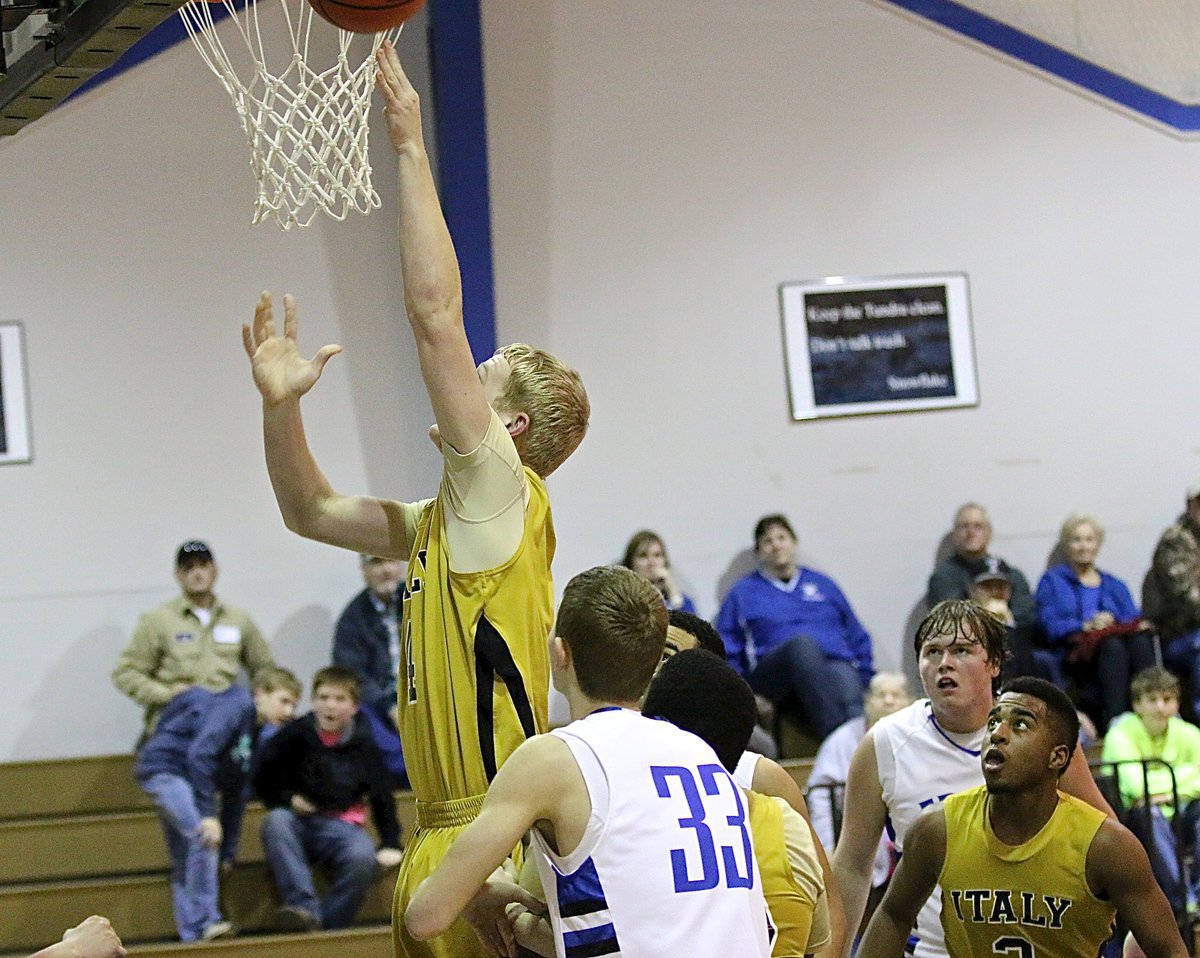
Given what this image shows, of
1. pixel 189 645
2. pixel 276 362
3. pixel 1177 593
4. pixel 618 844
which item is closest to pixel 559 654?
pixel 618 844

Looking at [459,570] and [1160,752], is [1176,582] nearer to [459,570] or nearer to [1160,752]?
[1160,752]

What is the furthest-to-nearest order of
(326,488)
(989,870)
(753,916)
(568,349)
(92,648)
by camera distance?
1. (568,349)
2. (92,648)
3. (989,870)
4. (326,488)
5. (753,916)

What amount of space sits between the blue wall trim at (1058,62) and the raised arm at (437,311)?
8.57 metres

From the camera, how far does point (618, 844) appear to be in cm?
253

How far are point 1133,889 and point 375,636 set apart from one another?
608 centimetres

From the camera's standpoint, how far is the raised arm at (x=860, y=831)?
409 cm

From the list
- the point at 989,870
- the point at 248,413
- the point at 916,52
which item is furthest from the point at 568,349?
the point at 989,870

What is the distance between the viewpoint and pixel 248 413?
994cm

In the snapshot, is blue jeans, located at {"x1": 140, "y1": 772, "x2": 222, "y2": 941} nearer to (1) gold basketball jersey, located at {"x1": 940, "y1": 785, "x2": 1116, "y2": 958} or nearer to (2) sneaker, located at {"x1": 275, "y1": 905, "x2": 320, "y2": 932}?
(2) sneaker, located at {"x1": 275, "y1": 905, "x2": 320, "y2": 932}

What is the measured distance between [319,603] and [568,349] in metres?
2.27

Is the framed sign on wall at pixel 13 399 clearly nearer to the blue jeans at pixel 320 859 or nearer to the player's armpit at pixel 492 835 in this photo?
the blue jeans at pixel 320 859

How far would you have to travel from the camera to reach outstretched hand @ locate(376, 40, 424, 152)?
3217 mm

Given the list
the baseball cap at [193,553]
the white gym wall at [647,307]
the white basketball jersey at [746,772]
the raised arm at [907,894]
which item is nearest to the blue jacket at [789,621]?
the white gym wall at [647,307]

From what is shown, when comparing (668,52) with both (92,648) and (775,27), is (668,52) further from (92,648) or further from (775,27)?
(92,648)
